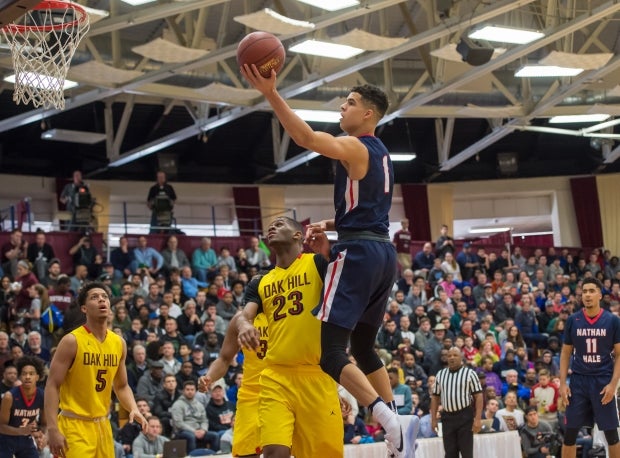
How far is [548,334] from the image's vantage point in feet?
75.4

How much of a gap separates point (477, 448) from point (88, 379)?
8143 mm

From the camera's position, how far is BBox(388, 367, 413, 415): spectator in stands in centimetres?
Answer: 1620

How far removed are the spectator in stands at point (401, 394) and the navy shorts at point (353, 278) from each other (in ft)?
33.0

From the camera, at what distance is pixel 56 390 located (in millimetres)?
7711

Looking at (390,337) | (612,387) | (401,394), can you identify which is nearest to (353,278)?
(612,387)

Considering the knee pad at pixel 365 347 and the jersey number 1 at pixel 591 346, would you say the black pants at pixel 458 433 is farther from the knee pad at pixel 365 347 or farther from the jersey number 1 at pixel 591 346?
the knee pad at pixel 365 347

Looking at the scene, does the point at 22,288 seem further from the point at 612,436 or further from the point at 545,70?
the point at 545,70

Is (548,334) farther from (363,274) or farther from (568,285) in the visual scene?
(363,274)

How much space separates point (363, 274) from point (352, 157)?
73 cm

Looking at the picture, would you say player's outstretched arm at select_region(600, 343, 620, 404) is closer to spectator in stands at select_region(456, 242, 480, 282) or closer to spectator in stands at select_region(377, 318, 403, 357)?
spectator in stands at select_region(377, 318, 403, 357)

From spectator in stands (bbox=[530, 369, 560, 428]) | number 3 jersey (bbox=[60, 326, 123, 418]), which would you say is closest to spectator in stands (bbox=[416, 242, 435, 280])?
spectator in stands (bbox=[530, 369, 560, 428])

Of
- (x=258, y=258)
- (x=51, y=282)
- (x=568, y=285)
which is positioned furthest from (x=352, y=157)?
(x=568, y=285)

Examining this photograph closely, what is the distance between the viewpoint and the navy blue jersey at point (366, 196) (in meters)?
6.34

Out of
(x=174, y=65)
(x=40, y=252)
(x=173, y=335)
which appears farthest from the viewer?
(x=174, y=65)
